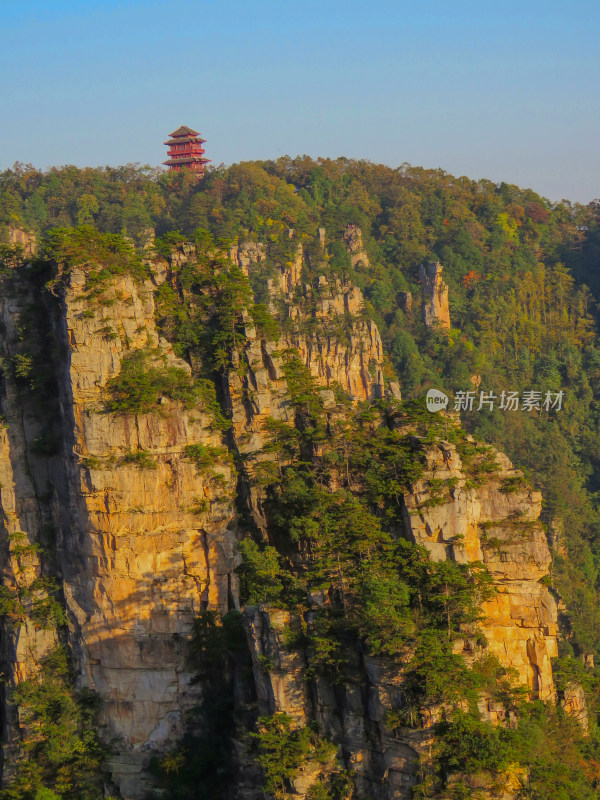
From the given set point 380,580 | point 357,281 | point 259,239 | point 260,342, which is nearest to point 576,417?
point 357,281

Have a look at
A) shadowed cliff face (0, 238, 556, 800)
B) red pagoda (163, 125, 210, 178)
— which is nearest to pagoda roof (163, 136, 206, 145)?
red pagoda (163, 125, 210, 178)

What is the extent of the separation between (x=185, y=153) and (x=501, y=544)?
63.2 metres

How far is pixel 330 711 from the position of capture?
19.9 meters

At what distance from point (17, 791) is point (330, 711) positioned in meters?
7.56

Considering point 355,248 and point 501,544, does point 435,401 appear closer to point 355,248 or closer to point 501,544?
point 501,544

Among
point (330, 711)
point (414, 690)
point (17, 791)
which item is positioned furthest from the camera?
point (17, 791)

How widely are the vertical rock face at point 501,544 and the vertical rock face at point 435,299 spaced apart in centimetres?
4567

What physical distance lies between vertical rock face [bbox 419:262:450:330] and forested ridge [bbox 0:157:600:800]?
2.77 feet

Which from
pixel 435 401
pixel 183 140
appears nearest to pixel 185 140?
pixel 183 140

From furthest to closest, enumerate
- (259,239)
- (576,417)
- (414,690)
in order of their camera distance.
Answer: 1. (259,239)
2. (576,417)
3. (414,690)

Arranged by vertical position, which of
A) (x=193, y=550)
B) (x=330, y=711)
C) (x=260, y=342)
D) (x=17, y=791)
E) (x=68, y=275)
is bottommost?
(x=17, y=791)

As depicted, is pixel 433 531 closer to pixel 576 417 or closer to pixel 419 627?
pixel 419 627

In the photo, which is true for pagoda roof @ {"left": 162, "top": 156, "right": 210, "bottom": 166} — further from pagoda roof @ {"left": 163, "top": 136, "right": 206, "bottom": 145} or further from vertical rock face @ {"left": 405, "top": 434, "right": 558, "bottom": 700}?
vertical rock face @ {"left": 405, "top": 434, "right": 558, "bottom": 700}

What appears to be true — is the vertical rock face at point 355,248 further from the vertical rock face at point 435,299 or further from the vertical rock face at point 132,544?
the vertical rock face at point 132,544
